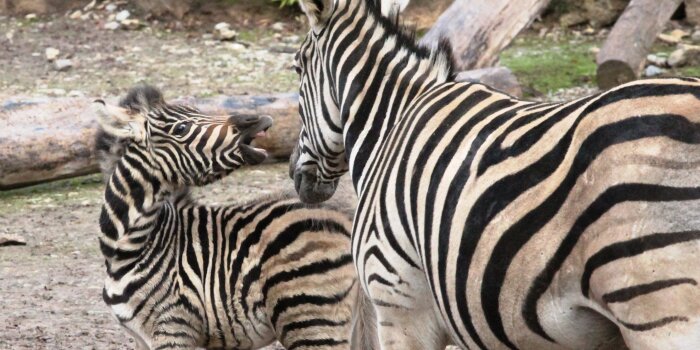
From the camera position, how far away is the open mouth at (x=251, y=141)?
5.65 metres

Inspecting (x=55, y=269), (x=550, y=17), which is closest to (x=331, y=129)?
(x=55, y=269)

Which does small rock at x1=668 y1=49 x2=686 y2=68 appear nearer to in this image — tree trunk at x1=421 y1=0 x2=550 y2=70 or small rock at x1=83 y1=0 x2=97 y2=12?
tree trunk at x1=421 y1=0 x2=550 y2=70

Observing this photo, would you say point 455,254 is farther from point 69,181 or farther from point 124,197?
point 69,181

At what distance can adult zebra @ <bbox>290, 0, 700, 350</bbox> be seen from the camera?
290 centimetres

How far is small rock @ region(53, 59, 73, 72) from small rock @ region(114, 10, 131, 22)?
1.68 metres

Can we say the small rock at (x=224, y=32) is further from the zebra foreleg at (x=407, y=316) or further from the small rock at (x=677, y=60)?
the zebra foreleg at (x=407, y=316)

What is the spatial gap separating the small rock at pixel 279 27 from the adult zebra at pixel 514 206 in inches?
373

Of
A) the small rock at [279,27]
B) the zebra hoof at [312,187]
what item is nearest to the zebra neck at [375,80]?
the zebra hoof at [312,187]

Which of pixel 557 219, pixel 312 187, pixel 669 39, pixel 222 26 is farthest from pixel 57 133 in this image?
pixel 669 39

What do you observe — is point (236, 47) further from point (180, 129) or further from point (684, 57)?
point (180, 129)

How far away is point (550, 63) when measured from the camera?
12445mm

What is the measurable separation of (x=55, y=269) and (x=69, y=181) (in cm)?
211

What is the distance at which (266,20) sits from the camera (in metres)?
14.4

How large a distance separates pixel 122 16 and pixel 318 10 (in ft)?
33.0
